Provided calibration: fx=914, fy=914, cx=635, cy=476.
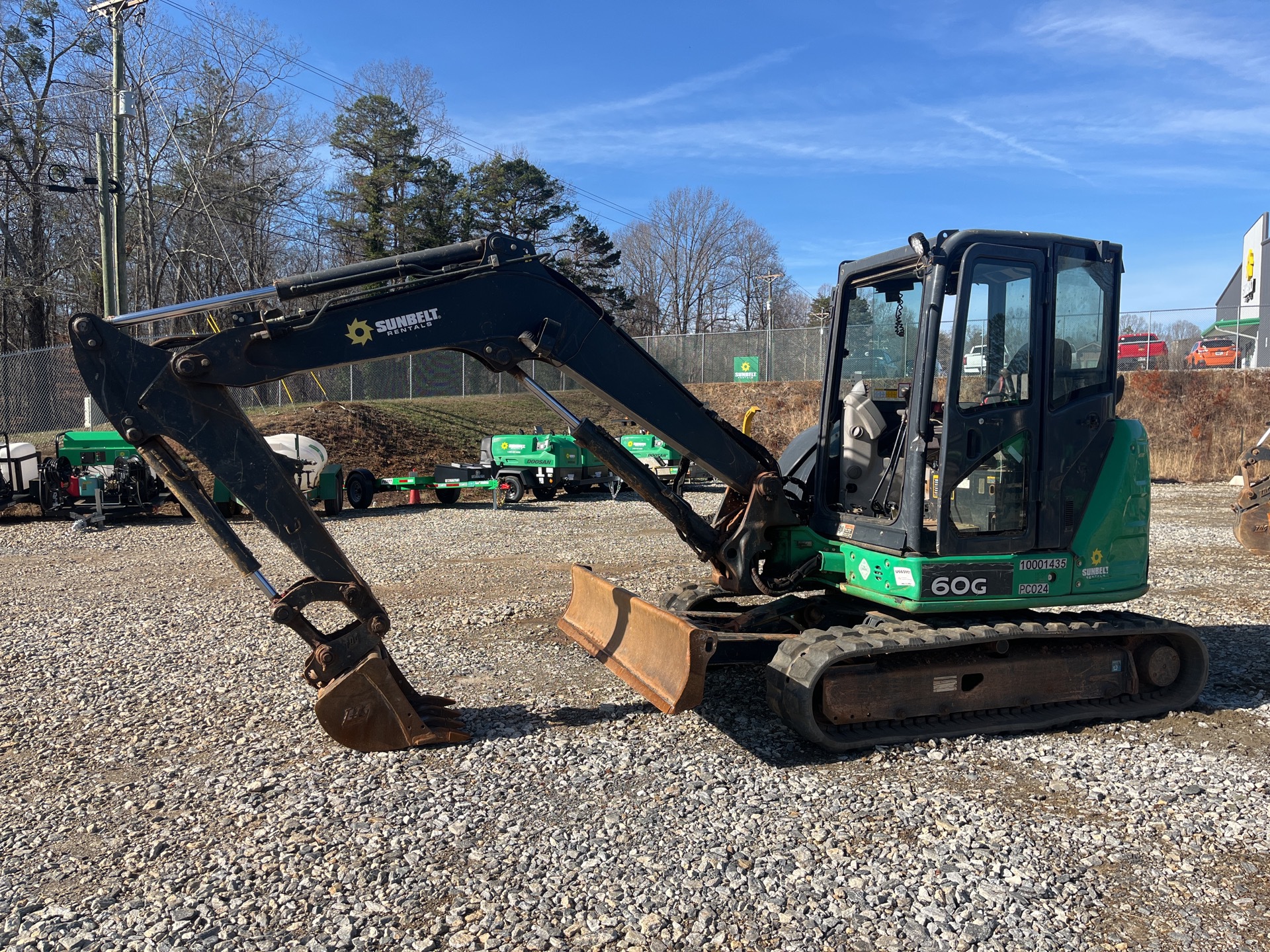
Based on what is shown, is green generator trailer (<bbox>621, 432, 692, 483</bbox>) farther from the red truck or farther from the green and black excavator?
the red truck

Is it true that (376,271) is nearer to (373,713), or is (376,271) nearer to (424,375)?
(373,713)

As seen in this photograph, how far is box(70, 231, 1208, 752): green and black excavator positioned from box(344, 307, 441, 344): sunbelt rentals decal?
0.6 inches

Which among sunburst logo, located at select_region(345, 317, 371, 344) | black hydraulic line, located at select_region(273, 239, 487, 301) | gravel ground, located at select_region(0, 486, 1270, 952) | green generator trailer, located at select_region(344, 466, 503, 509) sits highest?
black hydraulic line, located at select_region(273, 239, 487, 301)

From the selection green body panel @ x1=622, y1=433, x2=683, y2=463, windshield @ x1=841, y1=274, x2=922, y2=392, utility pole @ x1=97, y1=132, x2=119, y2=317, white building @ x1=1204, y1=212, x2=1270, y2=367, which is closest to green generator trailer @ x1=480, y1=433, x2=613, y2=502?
green body panel @ x1=622, y1=433, x2=683, y2=463

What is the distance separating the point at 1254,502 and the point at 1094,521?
9.57 meters

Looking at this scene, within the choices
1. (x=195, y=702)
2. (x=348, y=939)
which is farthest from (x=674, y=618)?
(x=195, y=702)

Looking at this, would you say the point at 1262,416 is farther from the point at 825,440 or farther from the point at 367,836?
the point at 367,836

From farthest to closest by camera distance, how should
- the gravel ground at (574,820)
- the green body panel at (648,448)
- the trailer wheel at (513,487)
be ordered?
the green body panel at (648,448) < the trailer wheel at (513,487) < the gravel ground at (574,820)

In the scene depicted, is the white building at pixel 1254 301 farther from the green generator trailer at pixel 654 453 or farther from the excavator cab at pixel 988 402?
the excavator cab at pixel 988 402

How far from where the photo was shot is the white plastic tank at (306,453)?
1698 centimetres

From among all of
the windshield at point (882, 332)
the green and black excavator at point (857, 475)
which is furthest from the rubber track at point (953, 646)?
the windshield at point (882, 332)

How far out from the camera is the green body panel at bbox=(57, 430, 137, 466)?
52.9 ft

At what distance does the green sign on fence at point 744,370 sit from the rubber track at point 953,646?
31774mm

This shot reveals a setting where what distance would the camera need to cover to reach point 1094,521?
6.08 m
